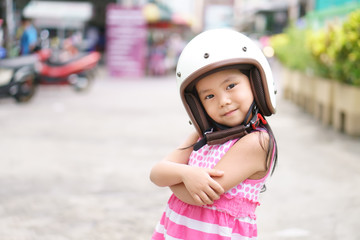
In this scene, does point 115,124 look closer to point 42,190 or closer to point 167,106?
point 167,106

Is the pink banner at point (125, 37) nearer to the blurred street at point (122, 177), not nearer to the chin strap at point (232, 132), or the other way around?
the blurred street at point (122, 177)

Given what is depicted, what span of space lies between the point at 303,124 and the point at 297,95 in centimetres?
237

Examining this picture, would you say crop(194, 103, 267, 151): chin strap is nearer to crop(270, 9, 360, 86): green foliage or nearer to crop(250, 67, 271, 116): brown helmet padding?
crop(250, 67, 271, 116): brown helmet padding

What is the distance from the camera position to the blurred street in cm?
347

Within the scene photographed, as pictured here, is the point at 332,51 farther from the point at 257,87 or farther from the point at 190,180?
the point at 190,180

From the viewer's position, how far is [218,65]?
1756mm

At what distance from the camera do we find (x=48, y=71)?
12.2m

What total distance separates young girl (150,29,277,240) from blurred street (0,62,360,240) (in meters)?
1.51

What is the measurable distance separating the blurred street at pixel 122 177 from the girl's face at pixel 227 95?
5.43 feet

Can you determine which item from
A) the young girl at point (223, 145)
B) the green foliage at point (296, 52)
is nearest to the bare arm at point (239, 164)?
the young girl at point (223, 145)

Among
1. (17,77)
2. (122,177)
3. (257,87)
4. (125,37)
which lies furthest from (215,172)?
(125,37)

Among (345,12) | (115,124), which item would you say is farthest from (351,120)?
(115,124)

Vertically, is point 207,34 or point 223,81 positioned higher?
point 207,34

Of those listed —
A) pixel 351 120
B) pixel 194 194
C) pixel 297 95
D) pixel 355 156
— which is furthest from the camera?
pixel 297 95
